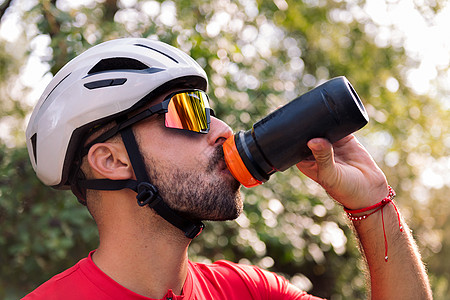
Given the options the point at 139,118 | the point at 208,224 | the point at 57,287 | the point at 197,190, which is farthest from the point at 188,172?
the point at 208,224

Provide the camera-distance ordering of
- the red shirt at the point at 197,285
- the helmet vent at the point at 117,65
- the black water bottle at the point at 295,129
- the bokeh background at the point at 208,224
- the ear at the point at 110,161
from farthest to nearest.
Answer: the bokeh background at the point at 208,224 → the helmet vent at the point at 117,65 → the ear at the point at 110,161 → the red shirt at the point at 197,285 → the black water bottle at the point at 295,129

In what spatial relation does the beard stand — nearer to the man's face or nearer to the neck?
the man's face

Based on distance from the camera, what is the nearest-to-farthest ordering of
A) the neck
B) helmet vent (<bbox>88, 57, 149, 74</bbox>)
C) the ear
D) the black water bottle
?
the black water bottle → the neck → the ear → helmet vent (<bbox>88, 57, 149, 74</bbox>)

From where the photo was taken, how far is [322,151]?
1.99 meters

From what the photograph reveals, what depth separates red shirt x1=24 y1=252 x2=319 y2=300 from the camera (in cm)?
204

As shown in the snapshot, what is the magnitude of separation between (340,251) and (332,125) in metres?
2.56

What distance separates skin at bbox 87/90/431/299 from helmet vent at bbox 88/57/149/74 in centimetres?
30

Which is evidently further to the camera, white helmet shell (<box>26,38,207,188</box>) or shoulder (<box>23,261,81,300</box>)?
white helmet shell (<box>26,38,207,188</box>)

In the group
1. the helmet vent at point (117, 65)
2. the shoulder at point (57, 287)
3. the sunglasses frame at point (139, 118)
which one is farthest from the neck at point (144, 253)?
the helmet vent at point (117, 65)

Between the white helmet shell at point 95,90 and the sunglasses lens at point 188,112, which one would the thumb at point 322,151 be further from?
the white helmet shell at point 95,90

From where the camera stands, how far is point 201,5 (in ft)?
14.7

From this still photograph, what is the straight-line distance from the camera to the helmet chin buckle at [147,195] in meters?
2.15

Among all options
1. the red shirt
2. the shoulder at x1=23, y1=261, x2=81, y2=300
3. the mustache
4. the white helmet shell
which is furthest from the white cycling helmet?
the shoulder at x1=23, y1=261, x2=81, y2=300

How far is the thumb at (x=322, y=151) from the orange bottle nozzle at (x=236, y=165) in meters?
0.29
